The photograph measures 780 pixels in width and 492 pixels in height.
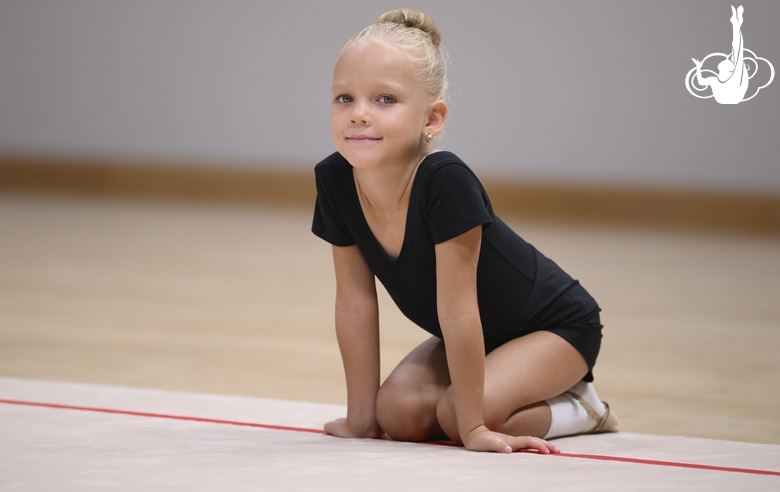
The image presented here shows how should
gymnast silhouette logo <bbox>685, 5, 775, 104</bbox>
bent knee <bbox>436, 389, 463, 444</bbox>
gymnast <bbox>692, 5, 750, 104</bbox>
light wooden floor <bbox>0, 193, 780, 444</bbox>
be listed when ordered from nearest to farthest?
bent knee <bbox>436, 389, 463, 444</bbox> < light wooden floor <bbox>0, 193, 780, 444</bbox> < gymnast <bbox>692, 5, 750, 104</bbox> < gymnast silhouette logo <bbox>685, 5, 775, 104</bbox>

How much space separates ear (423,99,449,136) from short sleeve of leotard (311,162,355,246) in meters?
0.14

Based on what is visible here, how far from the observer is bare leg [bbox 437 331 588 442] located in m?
1.22

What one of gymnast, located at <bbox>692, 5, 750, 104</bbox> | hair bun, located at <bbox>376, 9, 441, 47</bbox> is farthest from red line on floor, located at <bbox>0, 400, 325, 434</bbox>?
gymnast, located at <bbox>692, 5, 750, 104</bbox>

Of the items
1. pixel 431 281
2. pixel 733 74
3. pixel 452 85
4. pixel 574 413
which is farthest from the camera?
pixel 452 85

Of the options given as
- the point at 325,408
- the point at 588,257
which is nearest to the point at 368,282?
the point at 325,408

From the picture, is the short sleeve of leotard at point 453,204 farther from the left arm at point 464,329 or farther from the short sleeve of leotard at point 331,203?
the short sleeve of leotard at point 331,203

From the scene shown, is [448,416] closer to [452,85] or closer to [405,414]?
[405,414]

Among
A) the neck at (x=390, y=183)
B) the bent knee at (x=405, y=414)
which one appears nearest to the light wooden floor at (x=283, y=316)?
the bent knee at (x=405, y=414)

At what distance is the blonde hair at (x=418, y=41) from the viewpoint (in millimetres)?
1165

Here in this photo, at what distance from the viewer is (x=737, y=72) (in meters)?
4.26

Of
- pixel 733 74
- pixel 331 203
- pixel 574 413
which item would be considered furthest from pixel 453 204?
pixel 733 74

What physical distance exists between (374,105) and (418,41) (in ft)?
0.34

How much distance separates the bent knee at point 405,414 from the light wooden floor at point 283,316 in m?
0.42

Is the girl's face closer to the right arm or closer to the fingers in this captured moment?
the right arm
